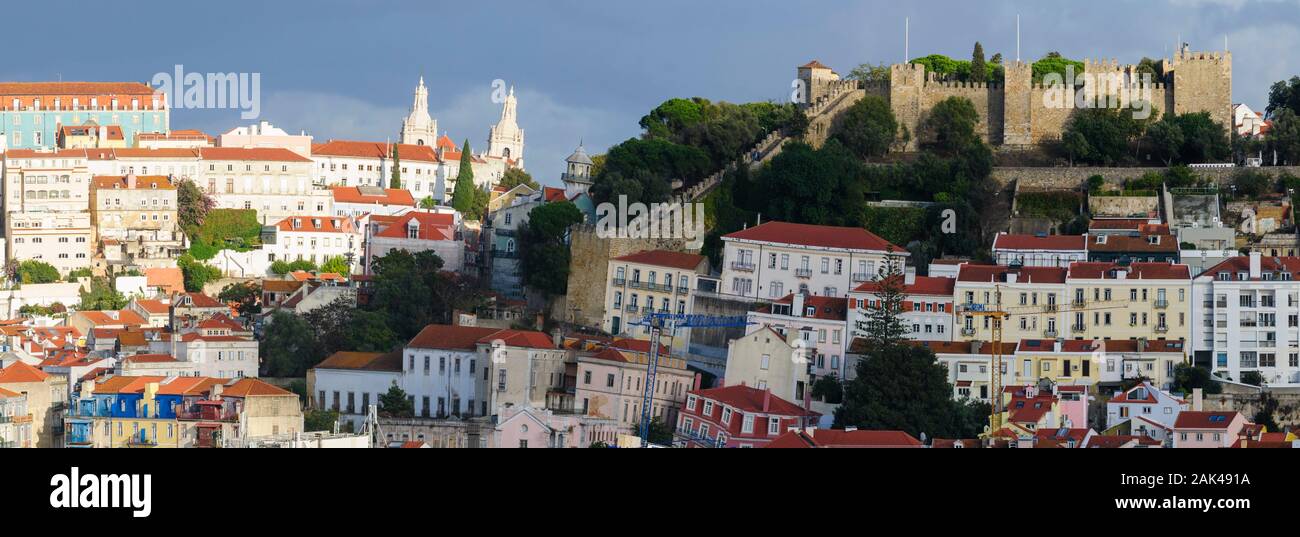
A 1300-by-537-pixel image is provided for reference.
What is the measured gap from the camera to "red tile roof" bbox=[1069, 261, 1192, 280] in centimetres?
4391

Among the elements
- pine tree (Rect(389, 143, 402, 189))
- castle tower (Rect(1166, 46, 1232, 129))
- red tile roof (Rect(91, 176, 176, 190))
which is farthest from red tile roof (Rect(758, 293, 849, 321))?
pine tree (Rect(389, 143, 402, 189))

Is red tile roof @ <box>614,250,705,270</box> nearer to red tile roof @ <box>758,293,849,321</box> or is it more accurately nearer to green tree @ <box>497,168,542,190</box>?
red tile roof @ <box>758,293,849,321</box>

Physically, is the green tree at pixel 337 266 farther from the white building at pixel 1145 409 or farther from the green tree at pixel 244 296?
the white building at pixel 1145 409

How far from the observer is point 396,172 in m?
79.8

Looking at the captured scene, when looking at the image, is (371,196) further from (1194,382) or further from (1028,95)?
(1194,382)

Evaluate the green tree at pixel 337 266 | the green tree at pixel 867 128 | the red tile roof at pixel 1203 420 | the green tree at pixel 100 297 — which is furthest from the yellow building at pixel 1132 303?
the green tree at pixel 100 297

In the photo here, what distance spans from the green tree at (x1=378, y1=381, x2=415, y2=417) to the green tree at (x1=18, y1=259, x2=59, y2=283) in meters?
23.7

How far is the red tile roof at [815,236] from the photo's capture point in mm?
46500

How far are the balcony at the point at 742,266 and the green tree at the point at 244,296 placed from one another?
16.2 meters

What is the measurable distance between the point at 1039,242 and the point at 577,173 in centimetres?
1512
